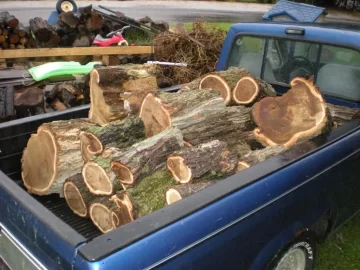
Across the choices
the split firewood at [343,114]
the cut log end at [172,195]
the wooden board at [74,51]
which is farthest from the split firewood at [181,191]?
the wooden board at [74,51]

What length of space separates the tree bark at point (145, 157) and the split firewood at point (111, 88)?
0.84m

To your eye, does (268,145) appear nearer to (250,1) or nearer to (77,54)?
(77,54)

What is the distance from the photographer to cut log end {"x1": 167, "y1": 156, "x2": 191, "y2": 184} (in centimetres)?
283

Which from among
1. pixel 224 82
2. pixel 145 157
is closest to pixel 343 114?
pixel 224 82

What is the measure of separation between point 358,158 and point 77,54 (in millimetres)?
6806

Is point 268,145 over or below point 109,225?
over

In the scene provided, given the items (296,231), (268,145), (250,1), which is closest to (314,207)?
(296,231)

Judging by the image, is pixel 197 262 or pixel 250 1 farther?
pixel 250 1

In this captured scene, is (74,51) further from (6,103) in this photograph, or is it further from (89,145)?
(89,145)

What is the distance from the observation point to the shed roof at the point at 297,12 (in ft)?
18.5

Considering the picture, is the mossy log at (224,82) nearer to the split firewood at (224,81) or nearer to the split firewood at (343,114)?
the split firewood at (224,81)

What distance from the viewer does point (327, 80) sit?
4.07 metres

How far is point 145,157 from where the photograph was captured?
9.69 ft

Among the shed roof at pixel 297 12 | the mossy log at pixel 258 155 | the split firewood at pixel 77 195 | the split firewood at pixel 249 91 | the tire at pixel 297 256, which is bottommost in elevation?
the tire at pixel 297 256
